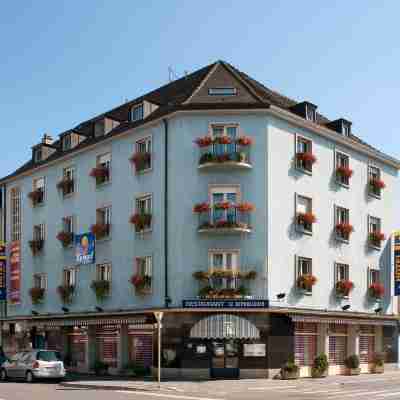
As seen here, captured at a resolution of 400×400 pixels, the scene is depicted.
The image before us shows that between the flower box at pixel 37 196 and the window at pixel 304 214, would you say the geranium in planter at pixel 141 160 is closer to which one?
the window at pixel 304 214

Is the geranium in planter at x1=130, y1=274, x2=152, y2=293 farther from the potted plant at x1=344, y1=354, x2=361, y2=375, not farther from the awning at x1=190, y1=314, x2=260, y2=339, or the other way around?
the potted plant at x1=344, y1=354, x2=361, y2=375

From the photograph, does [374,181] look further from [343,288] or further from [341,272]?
[343,288]

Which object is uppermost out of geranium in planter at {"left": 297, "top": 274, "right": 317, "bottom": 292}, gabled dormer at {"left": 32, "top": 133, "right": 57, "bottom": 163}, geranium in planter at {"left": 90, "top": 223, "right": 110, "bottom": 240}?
gabled dormer at {"left": 32, "top": 133, "right": 57, "bottom": 163}

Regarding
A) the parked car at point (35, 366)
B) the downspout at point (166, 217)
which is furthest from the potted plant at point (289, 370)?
the parked car at point (35, 366)

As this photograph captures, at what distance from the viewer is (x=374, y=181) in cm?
4403

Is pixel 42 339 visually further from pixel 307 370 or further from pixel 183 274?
pixel 307 370

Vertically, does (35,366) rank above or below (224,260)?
below

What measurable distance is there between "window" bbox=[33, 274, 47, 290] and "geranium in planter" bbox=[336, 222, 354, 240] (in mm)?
18366

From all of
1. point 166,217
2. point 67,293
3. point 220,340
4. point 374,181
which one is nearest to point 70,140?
point 67,293

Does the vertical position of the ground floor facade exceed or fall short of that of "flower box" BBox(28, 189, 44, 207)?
it falls short

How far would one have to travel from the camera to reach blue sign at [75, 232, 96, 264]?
4108 centimetres

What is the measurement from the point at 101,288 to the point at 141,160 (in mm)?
7426

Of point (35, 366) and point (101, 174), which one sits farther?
point (101, 174)

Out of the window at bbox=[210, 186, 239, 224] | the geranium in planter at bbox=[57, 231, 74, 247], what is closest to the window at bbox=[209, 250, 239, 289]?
the window at bbox=[210, 186, 239, 224]
